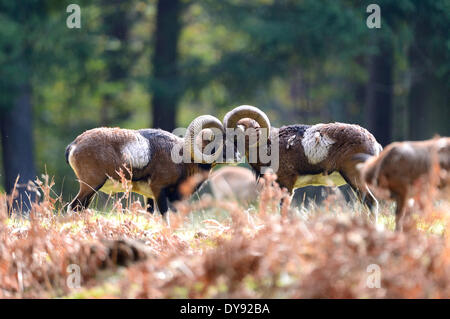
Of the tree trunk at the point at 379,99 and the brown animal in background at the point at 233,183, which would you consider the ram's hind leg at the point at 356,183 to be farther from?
the tree trunk at the point at 379,99

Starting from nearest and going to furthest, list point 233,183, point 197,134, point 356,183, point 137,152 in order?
1. point 356,183
2. point 137,152
3. point 197,134
4. point 233,183

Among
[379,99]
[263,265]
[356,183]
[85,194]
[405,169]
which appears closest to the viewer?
[263,265]

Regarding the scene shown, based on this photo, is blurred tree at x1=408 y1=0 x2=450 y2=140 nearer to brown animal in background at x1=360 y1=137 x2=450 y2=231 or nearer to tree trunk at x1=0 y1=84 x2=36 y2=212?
brown animal in background at x1=360 y1=137 x2=450 y2=231

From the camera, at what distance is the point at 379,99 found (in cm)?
2148

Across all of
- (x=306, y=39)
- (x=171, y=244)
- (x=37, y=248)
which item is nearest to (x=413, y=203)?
(x=171, y=244)

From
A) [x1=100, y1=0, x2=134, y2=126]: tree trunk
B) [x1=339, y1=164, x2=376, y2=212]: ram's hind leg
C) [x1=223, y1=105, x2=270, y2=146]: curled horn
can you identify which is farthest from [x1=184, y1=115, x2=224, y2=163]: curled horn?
[x1=100, y1=0, x2=134, y2=126]: tree trunk

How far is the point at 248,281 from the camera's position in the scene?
5.79m

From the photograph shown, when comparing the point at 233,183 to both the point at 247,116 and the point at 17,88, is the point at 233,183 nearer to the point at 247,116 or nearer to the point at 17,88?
the point at 17,88

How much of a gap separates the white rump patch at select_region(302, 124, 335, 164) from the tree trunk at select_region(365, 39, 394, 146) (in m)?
11.7

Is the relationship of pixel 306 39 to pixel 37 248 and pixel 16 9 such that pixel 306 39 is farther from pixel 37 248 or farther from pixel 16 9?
pixel 37 248

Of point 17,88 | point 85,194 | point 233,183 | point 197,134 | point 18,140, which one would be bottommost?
point 233,183

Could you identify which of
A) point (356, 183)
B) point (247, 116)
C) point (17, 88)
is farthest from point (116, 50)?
point (356, 183)

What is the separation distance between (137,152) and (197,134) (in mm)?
1099

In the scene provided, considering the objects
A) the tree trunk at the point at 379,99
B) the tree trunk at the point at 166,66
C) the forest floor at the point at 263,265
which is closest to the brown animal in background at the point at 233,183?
the tree trunk at the point at 166,66
